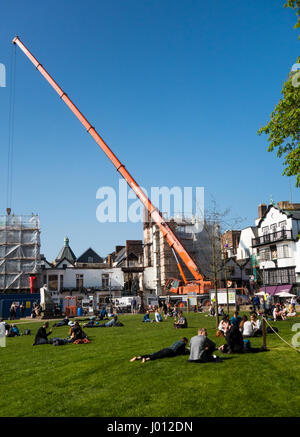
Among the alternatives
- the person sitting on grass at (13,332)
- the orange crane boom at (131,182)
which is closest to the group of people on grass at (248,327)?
the person sitting on grass at (13,332)

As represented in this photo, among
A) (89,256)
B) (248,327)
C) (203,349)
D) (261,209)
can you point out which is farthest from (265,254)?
(89,256)

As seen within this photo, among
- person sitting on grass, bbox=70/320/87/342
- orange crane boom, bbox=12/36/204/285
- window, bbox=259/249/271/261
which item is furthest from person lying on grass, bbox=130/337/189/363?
window, bbox=259/249/271/261

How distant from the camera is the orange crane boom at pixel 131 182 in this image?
4522 centimetres

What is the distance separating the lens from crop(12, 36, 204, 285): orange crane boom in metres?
45.2

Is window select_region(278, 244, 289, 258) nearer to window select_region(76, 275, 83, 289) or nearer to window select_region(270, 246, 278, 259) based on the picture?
window select_region(270, 246, 278, 259)

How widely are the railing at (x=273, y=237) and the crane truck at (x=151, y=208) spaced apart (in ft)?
42.7

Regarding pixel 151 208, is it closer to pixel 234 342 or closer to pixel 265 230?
pixel 265 230

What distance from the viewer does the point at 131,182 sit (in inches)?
1865

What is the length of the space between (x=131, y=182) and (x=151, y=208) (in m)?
3.80

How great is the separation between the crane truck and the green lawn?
29.2 meters

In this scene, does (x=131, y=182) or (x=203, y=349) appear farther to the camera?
(x=131, y=182)

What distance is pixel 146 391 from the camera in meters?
9.92
